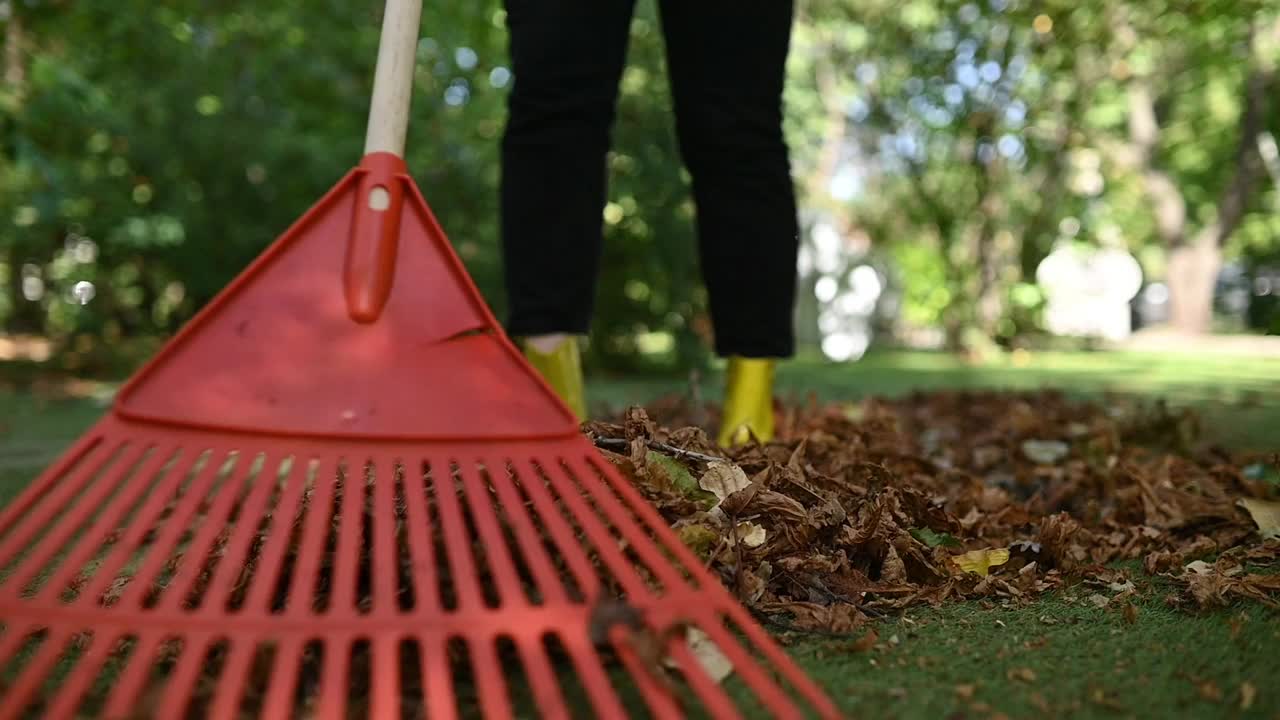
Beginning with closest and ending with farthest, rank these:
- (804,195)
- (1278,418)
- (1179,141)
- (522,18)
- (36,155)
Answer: (522,18), (1278,418), (36,155), (804,195), (1179,141)

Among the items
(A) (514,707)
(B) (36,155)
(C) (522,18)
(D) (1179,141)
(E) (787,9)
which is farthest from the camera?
(D) (1179,141)

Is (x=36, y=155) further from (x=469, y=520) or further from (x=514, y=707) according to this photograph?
(x=514, y=707)

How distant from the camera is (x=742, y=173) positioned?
1585 mm

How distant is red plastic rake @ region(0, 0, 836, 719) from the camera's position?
25.2 inches

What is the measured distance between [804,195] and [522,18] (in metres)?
11.9

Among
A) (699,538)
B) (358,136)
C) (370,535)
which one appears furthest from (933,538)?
(358,136)

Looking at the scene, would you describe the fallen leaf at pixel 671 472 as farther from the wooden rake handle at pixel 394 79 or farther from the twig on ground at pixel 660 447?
the wooden rake handle at pixel 394 79

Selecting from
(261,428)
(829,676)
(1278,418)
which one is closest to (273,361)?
(261,428)

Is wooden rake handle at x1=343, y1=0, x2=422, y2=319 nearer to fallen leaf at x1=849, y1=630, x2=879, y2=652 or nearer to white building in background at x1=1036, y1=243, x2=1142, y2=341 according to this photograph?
fallen leaf at x1=849, y1=630, x2=879, y2=652

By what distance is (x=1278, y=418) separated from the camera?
2.73 m

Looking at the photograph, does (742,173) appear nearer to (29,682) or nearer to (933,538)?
(933,538)

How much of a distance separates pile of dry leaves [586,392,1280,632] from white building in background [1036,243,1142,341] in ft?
40.2

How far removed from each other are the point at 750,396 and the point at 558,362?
0.31 metres

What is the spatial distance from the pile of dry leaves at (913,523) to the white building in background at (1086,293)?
40.2 feet
